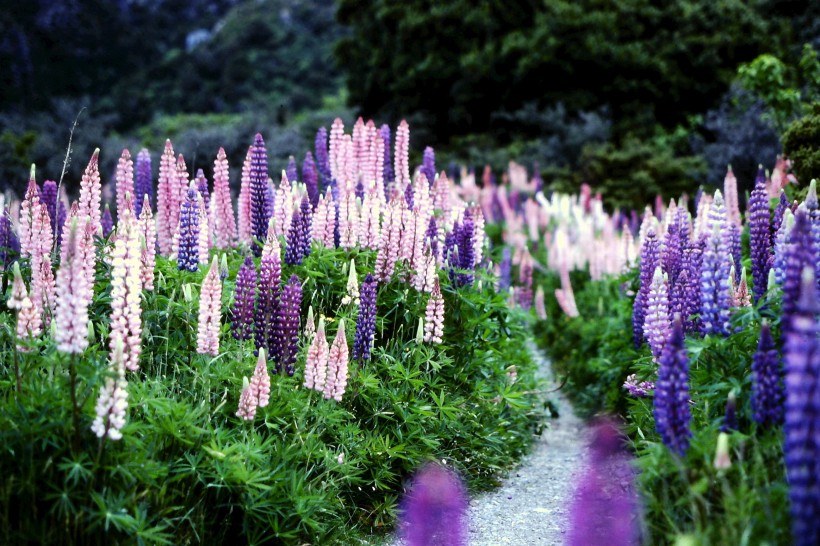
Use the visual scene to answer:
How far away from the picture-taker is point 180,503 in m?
4.50

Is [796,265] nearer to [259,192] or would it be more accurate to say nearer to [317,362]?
[317,362]

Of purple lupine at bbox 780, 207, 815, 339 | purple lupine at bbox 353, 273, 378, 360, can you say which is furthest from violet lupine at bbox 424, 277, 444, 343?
purple lupine at bbox 780, 207, 815, 339

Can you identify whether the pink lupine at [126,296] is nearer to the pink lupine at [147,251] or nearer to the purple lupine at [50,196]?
the pink lupine at [147,251]

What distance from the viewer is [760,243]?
5.49 m

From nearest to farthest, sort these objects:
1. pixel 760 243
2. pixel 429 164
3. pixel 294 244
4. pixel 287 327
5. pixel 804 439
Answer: pixel 804 439, pixel 287 327, pixel 760 243, pixel 294 244, pixel 429 164

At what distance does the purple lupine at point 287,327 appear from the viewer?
202 inches

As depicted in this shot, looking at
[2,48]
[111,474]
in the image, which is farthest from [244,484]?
[2,48]

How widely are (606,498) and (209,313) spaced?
3.04m

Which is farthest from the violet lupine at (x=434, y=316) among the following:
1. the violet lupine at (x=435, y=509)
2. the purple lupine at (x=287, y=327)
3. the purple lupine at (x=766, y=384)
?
the purple lupine at (x=766, y=384)

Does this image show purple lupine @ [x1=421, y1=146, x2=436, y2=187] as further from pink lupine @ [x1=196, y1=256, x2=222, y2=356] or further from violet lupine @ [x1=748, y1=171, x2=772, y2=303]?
pink lupine @ [x1=196, y1=256, x2=222, y2=356]

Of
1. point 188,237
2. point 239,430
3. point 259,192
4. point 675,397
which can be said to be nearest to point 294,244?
point 188,237

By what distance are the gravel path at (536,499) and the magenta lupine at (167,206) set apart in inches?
121

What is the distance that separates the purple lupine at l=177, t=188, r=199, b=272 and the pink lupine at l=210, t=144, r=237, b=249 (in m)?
0.79

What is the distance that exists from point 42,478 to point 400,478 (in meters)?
2.52
